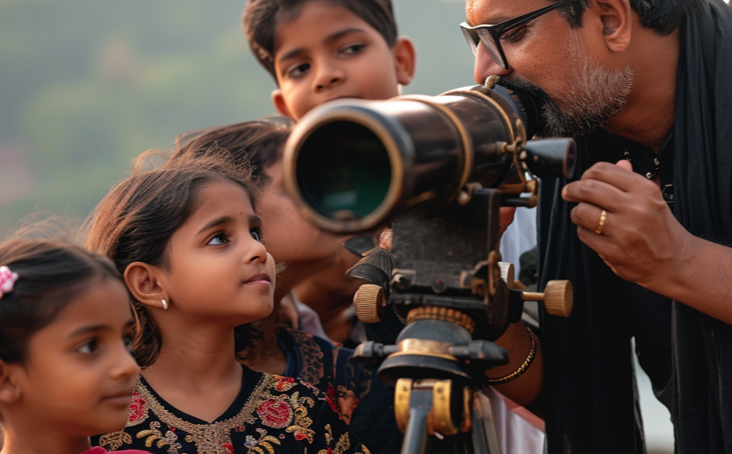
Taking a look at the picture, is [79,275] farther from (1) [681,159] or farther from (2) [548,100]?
(1) [681,159]

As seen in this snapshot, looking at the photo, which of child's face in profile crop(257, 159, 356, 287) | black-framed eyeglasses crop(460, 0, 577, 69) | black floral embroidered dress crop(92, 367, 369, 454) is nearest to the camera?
black floral embroidered dress crop(92, 367, 369, 454)

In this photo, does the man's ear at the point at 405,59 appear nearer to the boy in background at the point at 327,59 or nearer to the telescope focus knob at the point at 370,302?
the boy in background at the point at 327,59

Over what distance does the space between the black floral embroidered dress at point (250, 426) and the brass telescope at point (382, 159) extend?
2.48 feet

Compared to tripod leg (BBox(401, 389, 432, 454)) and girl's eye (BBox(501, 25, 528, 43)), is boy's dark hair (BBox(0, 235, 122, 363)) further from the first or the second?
girl's eye (BBox(501, 25, 528, 43))

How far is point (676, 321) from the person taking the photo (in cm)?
206

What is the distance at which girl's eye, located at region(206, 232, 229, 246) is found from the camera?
2090 mm

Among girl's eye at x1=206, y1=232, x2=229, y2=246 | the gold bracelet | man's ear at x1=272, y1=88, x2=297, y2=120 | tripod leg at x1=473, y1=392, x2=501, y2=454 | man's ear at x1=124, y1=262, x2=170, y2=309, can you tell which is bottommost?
tripod leg at x1=473, y1=392, x2=501, y2=454

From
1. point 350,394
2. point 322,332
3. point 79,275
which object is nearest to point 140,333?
point 79,275

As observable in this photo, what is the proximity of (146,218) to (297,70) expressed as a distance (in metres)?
1.08

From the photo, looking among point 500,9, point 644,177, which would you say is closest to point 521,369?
point 644,177

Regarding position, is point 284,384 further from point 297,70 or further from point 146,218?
point 297,70

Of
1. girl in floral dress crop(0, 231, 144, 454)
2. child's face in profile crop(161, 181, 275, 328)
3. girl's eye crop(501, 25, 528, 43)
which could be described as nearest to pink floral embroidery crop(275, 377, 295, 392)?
child's face in profile crop(161, 181, 275, 328)

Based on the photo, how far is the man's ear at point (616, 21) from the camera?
2.20m

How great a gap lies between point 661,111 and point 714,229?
38 centimetres
